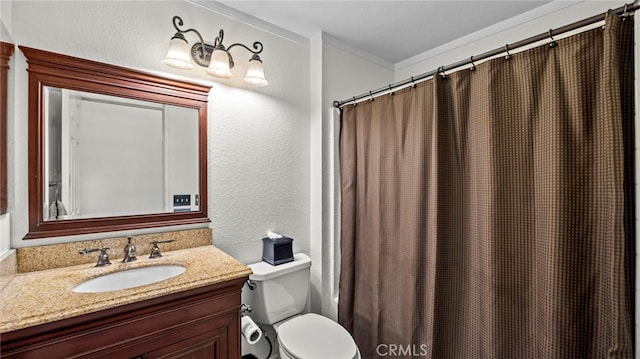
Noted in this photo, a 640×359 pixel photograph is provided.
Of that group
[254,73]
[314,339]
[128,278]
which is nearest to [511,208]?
[314,339]

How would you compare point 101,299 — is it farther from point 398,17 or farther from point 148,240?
point 398,17

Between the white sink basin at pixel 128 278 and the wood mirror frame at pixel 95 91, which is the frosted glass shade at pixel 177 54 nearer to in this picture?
the wood mirror frame at pixel 95 91

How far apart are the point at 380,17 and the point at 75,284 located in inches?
84.0

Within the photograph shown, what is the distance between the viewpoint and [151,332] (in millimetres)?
1001

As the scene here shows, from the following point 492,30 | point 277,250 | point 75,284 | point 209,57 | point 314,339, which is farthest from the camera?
Answer: point 492,30

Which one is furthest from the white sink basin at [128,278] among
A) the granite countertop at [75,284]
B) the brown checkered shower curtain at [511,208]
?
the brown checkered shower curtain at [511,208]

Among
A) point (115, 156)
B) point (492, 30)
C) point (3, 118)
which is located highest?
point (492, 30)

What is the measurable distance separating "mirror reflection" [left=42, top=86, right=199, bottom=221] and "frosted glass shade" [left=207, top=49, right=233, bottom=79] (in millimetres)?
257

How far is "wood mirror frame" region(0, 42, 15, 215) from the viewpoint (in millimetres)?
1101

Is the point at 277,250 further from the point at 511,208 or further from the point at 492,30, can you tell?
the point at 492,30

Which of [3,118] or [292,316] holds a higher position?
[3,118]

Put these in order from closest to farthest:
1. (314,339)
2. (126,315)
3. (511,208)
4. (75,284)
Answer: (126,315) → (75,284) → (511,208) → (314,339)

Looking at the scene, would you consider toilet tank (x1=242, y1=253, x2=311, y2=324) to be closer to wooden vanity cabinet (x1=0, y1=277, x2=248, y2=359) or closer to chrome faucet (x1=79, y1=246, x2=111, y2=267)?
wooden vanity cabinet (x1=0, y1=277, x2=248, y2=359)

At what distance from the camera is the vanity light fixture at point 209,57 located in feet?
4.67
